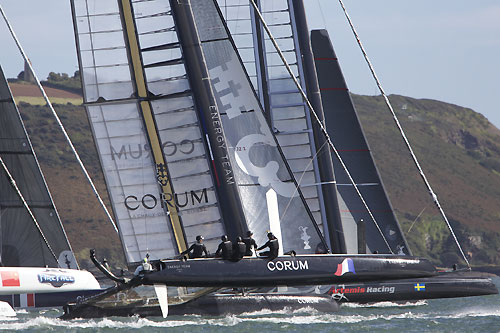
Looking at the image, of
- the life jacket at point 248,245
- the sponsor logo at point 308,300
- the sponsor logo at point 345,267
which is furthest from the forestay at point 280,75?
the life jacket at point 248,245

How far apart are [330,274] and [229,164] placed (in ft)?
11.0

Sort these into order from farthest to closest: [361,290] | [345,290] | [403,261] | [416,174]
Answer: [416,174], [361,290], [345,290], [403,261]

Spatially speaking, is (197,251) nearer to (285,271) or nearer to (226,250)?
(226,250)

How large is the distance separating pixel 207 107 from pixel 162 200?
2.14 m

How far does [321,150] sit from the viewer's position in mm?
24859

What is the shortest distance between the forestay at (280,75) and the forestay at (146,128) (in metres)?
4.52

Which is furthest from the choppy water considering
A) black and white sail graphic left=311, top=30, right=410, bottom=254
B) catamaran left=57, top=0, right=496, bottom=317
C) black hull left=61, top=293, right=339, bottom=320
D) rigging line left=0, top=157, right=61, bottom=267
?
black and white sail graphic left=311, top=30, right=410, bottom=254

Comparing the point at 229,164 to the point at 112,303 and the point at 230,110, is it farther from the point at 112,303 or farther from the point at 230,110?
the point at 112,303

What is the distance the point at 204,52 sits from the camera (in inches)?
854

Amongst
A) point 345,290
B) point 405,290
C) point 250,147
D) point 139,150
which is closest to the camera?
point 139,150

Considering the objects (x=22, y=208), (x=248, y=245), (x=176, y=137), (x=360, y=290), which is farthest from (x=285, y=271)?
(x=22, y=208)

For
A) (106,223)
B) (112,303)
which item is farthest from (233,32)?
(106,223)

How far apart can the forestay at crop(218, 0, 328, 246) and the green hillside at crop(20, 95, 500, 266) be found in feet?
229

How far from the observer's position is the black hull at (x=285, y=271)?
1761 centimetres
